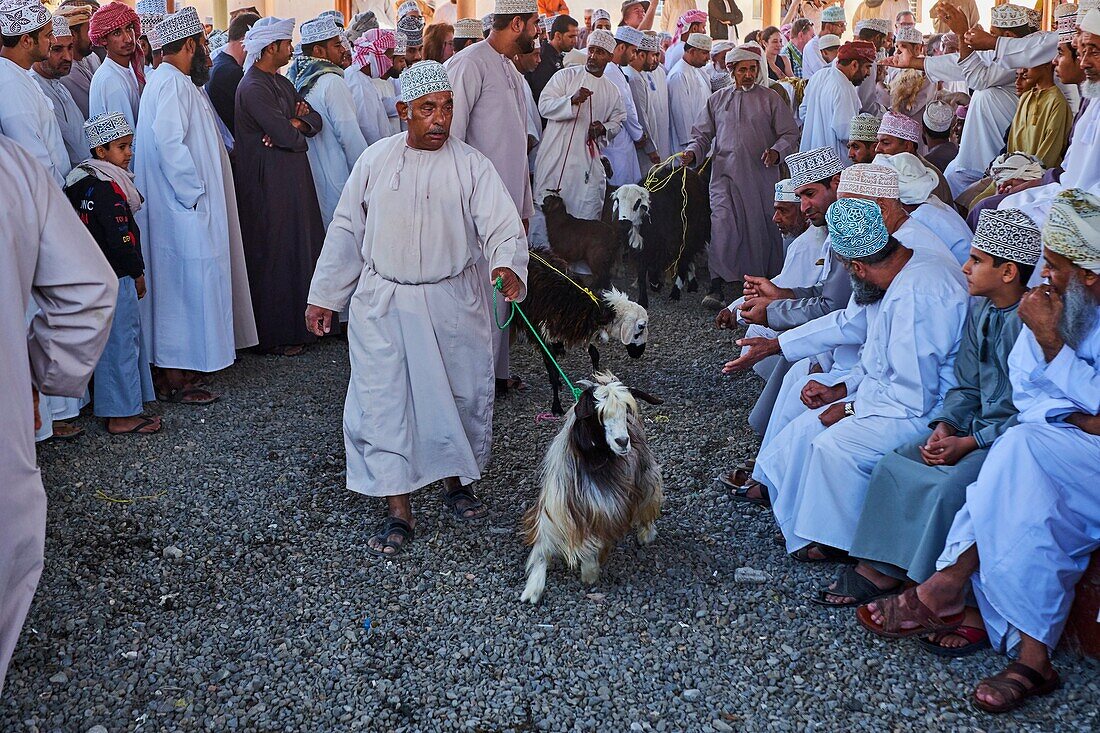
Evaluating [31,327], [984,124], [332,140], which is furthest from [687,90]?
[31,327]

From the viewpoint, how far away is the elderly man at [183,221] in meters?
6.33

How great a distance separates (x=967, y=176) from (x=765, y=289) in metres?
2.92

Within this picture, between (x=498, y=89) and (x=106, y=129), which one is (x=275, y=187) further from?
(x=498, y=89)

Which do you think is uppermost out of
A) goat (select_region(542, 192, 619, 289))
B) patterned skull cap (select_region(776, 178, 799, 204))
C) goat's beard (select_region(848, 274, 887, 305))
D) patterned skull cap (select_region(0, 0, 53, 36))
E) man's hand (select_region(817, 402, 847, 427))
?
patterned skull cap (select_region(0, 0, 53, 36))

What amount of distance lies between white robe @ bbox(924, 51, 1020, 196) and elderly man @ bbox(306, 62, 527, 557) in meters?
4.11

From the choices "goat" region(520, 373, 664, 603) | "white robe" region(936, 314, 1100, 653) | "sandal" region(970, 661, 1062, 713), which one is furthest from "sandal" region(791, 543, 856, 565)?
"sandal" region(970, 661, 1062, 713)

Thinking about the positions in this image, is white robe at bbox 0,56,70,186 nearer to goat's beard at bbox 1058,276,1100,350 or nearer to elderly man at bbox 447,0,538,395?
elderly man at bbox 447,0,538,395

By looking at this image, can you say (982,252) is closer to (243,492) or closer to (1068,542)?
(1068,542)

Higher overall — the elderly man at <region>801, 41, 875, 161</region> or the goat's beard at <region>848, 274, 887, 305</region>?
the elderly man at <region>801, 41, 875, 161</region>

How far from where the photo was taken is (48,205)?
2848mm

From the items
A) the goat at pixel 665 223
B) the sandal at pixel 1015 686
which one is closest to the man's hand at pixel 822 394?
the sandal at pixel 1015 686

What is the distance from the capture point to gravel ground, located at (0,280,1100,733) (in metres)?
3.36

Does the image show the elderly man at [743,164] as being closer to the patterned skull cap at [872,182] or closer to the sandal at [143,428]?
the patterned skull cap at [872,182]

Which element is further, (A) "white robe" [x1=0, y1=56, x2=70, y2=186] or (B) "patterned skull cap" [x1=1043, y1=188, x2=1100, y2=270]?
(A) "white robe" [x1=0, y1=56, x2=70, y2=186]
